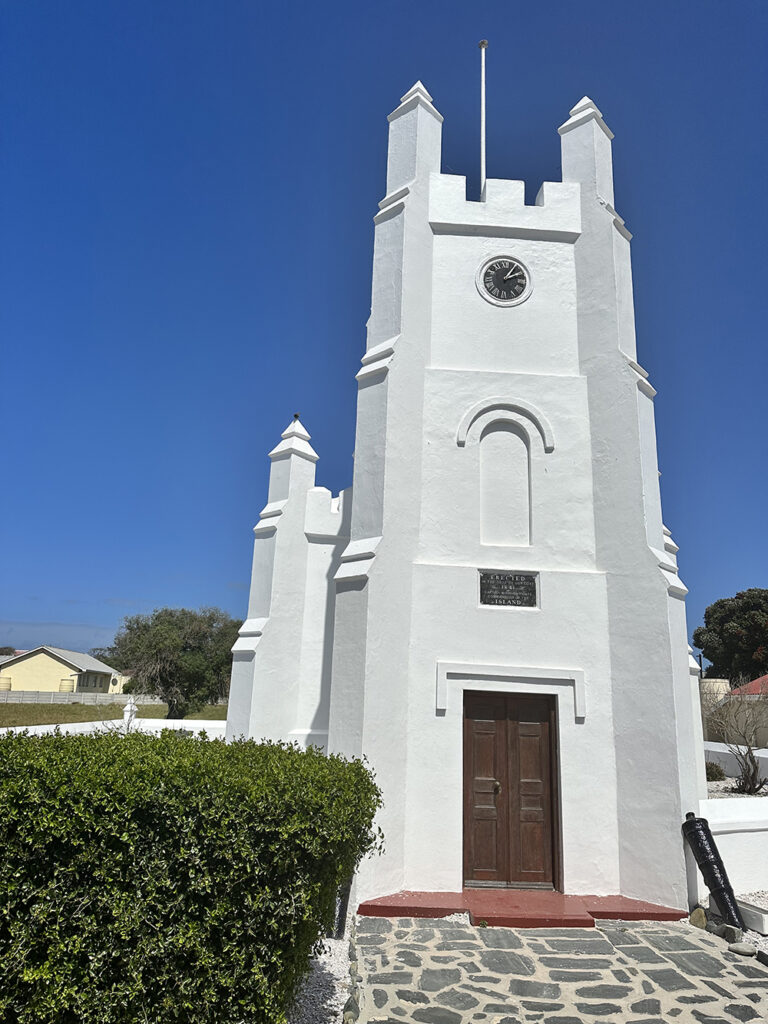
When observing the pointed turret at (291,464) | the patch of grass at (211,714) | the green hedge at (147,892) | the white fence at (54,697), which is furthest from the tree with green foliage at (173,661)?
the green hedge at (147,892)

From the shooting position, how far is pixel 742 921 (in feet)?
25.5

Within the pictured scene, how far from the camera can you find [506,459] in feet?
34.2

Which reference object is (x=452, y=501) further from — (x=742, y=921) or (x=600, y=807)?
(x=742, y=921)

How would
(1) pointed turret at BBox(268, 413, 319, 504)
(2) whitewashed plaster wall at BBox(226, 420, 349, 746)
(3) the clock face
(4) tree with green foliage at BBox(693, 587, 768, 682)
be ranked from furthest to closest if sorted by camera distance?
(4) tree with green foliage at BBox(693, 587, 768, 682)
(1) pointed turret at BBox(268, 413, 319, 504)
(2) whitewashed plaster wall at BBox(226, 420, 349, 746)
(3) the clock face

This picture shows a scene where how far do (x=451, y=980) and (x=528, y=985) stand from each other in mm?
720

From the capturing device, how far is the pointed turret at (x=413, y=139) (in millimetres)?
11250

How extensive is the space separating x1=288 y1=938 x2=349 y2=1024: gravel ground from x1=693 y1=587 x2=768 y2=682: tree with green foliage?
40.5 meters

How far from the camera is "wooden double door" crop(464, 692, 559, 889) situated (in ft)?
29.0

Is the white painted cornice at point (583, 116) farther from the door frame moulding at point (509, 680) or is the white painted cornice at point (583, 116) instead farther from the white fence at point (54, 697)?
the white fence at point (54, 697)

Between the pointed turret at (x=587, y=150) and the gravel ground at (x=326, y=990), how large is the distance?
11.5 metres

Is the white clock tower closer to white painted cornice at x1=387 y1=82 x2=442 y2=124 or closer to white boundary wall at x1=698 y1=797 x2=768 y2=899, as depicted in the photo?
white painted cornice at x1=387 y1=82 x2=442 y2=124

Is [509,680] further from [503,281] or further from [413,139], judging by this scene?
[413,139]

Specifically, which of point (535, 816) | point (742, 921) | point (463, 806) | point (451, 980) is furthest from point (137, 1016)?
point (742, 921)

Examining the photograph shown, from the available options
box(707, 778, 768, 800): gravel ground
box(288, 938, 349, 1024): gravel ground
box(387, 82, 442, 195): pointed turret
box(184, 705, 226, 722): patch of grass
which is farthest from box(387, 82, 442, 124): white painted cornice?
box(184, 705, 226, 722): patch of grass
